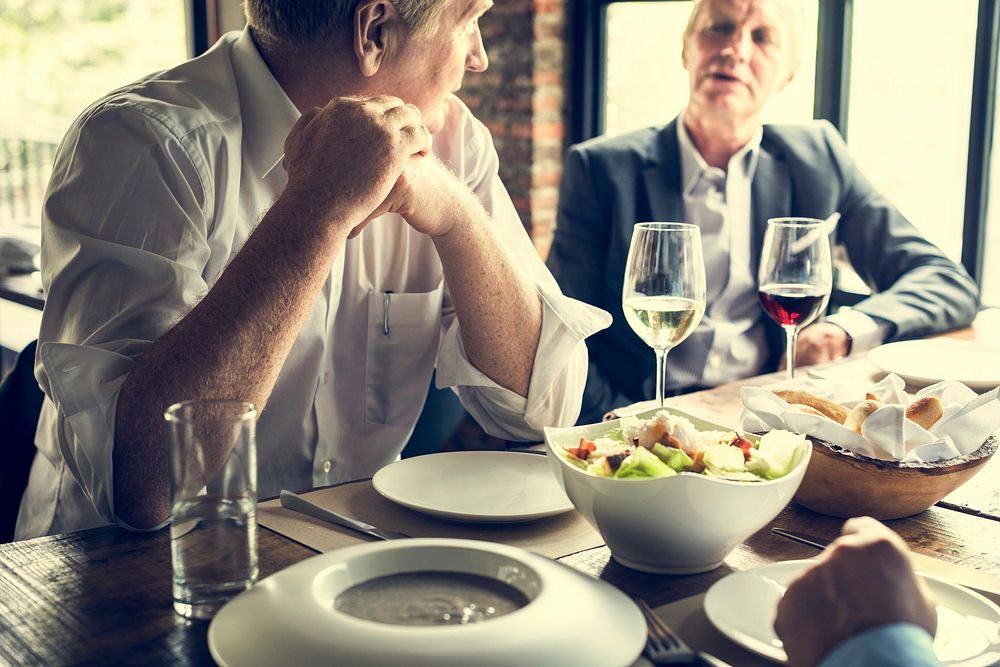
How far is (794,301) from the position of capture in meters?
1.47

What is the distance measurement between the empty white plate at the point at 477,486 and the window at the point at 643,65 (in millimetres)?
2613

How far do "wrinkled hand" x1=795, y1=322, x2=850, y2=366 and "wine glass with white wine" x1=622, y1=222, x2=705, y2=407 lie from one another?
3.01 ft

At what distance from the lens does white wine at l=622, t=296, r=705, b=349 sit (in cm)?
123

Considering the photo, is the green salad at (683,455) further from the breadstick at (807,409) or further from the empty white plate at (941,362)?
the empty white plate at (941,362)

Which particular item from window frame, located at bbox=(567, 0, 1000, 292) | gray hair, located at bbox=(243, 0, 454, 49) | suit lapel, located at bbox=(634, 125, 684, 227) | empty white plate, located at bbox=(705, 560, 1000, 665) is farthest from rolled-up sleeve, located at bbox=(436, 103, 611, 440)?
window frame, located at bbox=(567, 0, 1000, 292)

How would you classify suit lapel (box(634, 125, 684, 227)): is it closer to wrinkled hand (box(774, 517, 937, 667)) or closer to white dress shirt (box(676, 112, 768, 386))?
white dress shirt (box(676, 112, 768, 386))

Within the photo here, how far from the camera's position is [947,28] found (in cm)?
292

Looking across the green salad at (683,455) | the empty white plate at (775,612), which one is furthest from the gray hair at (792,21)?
the empty white plate at (775,612)

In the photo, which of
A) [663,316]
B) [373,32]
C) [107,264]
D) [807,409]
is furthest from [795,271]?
[107,264]

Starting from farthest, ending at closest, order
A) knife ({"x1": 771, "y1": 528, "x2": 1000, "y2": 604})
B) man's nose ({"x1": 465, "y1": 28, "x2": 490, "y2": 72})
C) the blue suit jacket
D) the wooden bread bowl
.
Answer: the blue suit jacket, man's nose ({"x1": 465, "y1": 28, "x2": 490, "y2": 72}), the wooden bread bowl, knife ({"x1": 771, "y1": 528, "x2": 1000, "y2": 604})

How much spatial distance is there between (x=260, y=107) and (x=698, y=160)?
4.70 feet

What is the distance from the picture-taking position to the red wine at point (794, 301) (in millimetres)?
1453

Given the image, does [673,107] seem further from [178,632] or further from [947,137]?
[178,632]

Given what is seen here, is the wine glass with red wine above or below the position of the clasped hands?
below
